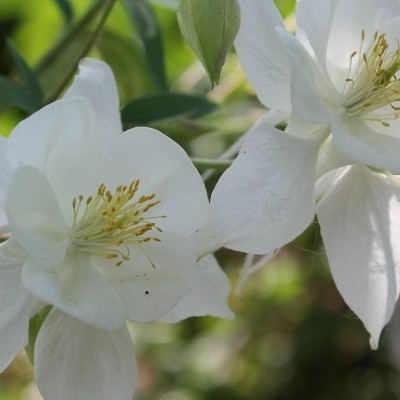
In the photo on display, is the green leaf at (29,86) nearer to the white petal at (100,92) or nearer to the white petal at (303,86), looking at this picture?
the white petal at (100,92)

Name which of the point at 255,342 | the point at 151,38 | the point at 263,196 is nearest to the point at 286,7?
the point at 151,38

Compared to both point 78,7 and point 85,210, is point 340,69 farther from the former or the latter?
point 78,7

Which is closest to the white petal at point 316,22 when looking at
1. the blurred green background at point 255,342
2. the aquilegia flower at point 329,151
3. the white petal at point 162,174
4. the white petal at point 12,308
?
the aquilegia flower at point 329,151

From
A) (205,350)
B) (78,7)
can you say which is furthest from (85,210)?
(205,350)

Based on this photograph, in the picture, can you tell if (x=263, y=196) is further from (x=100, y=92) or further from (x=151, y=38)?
(x=151, y=38)

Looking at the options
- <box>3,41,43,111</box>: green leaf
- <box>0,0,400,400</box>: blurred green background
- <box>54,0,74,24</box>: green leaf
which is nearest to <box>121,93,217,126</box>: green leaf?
<box>3,41,43,111</box>: green leaf

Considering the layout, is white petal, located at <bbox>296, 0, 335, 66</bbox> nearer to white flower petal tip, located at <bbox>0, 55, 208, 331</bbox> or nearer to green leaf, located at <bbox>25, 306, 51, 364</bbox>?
white flower petal tip, located at <bbox>0, 55, 208, 331</bbox>
